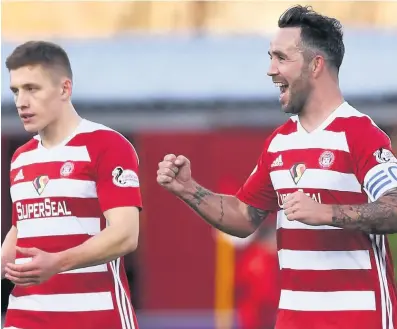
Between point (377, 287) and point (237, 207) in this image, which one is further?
point (237, 207)

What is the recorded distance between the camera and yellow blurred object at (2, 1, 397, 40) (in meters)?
23.6

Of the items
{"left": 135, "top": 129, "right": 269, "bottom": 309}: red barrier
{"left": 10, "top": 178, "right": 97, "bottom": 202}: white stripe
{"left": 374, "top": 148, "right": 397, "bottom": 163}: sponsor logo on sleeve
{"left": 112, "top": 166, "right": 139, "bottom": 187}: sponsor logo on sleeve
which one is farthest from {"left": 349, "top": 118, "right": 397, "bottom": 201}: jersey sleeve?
{"left": 135, "top": 129, "right": 269, "bottom": 309}: red barrier

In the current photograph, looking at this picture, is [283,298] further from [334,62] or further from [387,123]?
[387,123]

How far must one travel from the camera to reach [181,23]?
79.6 ft

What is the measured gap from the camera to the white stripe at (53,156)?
624cm

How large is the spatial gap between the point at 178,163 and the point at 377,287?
1116 millimetres

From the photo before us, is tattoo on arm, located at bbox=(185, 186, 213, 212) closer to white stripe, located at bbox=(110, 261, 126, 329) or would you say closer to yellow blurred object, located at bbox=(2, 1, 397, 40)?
white stripe, located at bbox=(110, 261, 126, 329)

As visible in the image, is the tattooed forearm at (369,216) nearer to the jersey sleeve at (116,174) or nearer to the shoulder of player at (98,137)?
the jersey sleeve at (116,174)

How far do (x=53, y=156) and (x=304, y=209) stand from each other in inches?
59.2

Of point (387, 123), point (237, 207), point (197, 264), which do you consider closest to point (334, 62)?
point (237, 207)

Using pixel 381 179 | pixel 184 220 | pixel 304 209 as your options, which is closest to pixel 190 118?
pixel 184 220

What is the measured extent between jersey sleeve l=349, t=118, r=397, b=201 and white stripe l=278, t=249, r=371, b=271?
1.00ft

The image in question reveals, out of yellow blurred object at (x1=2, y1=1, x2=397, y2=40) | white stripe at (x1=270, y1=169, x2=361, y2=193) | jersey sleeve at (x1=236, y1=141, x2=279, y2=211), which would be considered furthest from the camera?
yellow blurred object at (x1=2, y1=1, x2=397, y2=40)

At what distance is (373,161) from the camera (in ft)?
18.6
